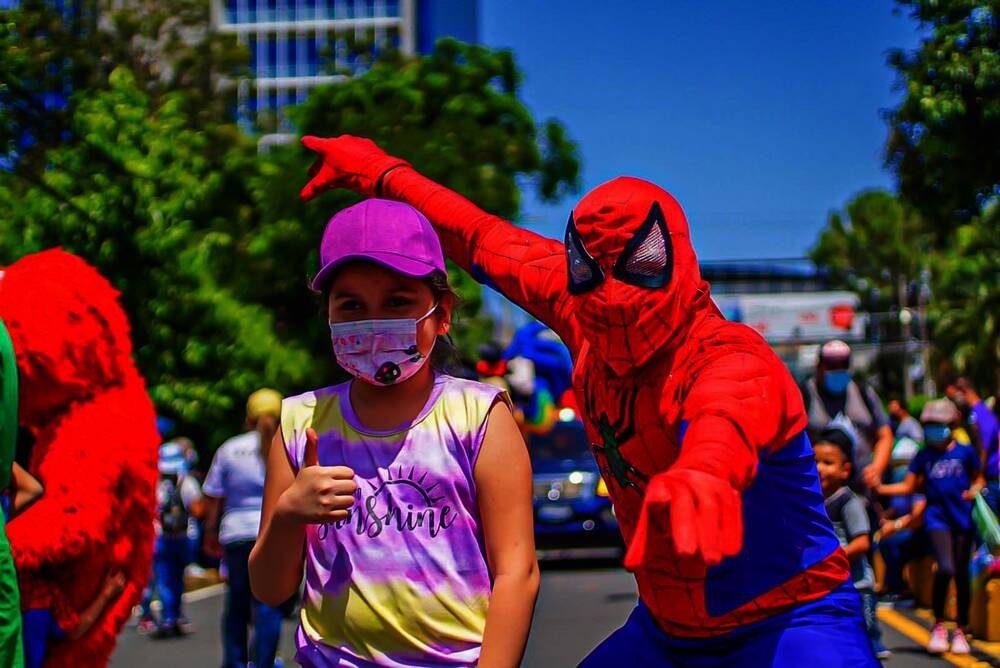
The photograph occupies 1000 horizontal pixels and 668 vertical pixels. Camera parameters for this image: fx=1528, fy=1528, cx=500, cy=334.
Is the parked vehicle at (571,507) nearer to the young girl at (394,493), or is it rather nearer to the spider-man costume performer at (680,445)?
the spider-man costume performer at (680,445)

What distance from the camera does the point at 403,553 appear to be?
10.0 ft

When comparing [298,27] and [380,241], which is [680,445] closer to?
[380,241]

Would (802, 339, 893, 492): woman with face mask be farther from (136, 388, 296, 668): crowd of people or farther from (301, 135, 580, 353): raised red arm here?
(301, 135, 580, 353): raised red arm

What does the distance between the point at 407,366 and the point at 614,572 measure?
46.9ft

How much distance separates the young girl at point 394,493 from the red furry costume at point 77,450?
1873 mm

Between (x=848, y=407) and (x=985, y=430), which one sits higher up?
(x=848, y=407)

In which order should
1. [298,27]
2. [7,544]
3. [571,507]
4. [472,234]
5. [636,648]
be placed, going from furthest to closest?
1. [298,27]
2. [571,507]
3. [472,234]
4. [7,544]
5. [636,648]

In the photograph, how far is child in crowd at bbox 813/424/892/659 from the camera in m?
7.44

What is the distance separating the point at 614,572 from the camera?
1714 cm

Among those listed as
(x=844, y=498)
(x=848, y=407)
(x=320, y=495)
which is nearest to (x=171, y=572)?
(x=848, y=407)

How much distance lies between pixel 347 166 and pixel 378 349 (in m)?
1.43

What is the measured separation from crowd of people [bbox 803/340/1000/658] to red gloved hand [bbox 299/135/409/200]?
3.61 m

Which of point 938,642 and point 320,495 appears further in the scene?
point 938,642

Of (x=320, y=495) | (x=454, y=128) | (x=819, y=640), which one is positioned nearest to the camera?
(x=320, y=495)
